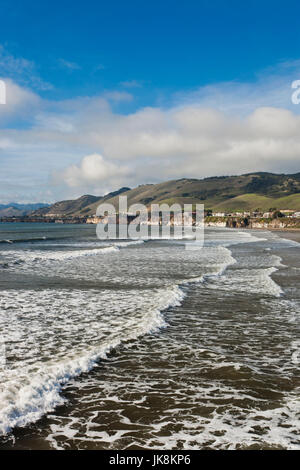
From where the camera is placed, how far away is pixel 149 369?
9.30 metres

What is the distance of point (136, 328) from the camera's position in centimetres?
1304

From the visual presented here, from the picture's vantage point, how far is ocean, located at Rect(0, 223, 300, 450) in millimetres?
6383

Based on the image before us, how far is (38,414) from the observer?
7.02m

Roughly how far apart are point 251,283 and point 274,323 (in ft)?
30.5

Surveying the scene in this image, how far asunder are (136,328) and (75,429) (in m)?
6.61

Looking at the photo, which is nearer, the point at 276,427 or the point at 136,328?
the point at 276,427

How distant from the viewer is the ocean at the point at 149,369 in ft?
20.9
